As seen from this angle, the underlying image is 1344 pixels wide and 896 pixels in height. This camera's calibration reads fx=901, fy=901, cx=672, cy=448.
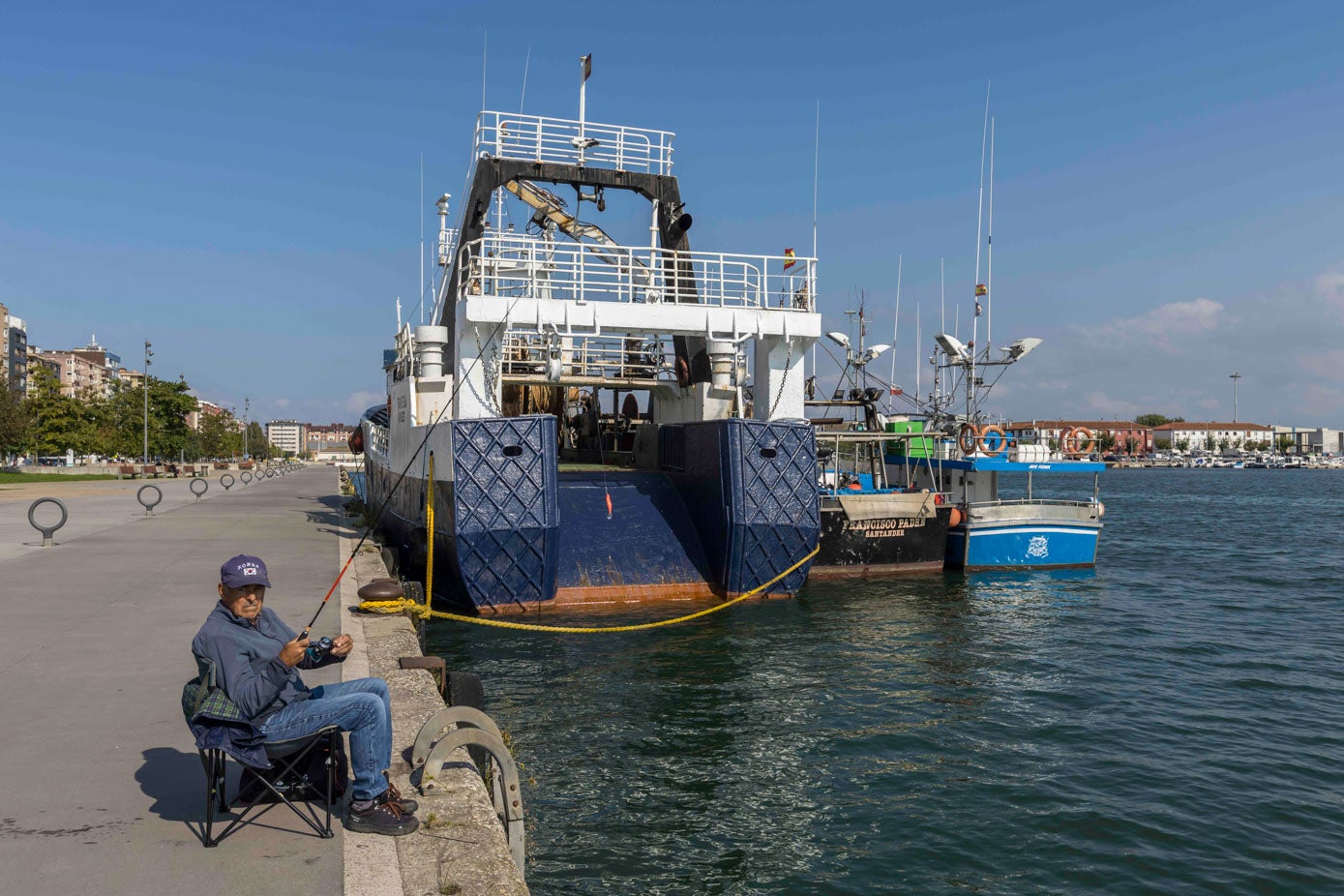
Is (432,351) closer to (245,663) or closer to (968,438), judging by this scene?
(245,663)

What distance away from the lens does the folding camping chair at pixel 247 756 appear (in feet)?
14.9

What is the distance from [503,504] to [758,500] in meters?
4.26

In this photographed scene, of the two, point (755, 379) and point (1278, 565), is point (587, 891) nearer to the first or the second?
point (755, 379)

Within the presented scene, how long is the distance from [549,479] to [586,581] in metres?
2.24

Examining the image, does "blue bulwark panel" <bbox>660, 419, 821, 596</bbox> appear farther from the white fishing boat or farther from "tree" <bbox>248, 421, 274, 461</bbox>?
"tree" <bbox>248, 421, 274, 461</bbox>

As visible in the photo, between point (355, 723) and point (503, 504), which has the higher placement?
point (503, 504)

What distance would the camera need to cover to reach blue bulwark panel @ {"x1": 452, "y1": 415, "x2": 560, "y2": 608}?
13758 mm

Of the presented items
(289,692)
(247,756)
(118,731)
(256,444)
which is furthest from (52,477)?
(256,444)

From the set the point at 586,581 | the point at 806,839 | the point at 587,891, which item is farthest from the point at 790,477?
the point at 587,891

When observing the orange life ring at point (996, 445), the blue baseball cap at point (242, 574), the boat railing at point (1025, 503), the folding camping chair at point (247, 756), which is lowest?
the folding camping chair at point (247, 756)

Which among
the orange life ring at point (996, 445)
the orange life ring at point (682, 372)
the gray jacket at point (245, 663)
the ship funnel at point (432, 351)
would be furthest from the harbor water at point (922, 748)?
the orange life ring at point (996, 445)

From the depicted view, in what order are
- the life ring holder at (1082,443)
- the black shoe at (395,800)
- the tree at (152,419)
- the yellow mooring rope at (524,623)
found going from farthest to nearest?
the tree at (152,419)
the life ring holder at (1082,443)
the yellow mooring rope at (524,623)
the black shoe at (395,800)

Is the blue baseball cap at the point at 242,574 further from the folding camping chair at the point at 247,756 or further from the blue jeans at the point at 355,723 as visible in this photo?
the blue jeans at the point at 355,723

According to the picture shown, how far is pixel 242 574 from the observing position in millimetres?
4668
